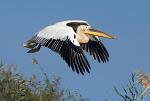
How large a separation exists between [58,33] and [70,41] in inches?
17.7

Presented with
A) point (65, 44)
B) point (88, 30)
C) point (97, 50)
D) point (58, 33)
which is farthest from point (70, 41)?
point (97, 50)

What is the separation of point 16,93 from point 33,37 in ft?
3.47

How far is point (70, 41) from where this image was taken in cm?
Answer: 960

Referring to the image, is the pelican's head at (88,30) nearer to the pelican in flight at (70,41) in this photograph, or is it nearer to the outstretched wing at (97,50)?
the pelican in flight at (70,41)

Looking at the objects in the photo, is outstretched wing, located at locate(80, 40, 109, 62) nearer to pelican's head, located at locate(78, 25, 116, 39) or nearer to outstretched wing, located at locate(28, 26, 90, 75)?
pelican's head, located at locate(78, 25, 116, 39)

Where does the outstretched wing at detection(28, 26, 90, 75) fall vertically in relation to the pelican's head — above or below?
below

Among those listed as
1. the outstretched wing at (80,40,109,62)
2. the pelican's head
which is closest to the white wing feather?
the pelican's head

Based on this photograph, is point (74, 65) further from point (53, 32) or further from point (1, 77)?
point (1, 77)

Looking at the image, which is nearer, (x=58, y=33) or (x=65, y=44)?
(x=65, y=44)

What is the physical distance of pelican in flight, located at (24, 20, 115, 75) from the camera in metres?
9.16

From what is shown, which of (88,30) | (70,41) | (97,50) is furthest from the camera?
(97,50)

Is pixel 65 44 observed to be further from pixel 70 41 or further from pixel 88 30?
pixel 88 30

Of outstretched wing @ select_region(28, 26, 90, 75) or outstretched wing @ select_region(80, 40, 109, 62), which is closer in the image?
outstretched wing @ select_region(28, 26, 90, 75)

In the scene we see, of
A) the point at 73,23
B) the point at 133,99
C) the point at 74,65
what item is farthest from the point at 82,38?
the point at 133,99
